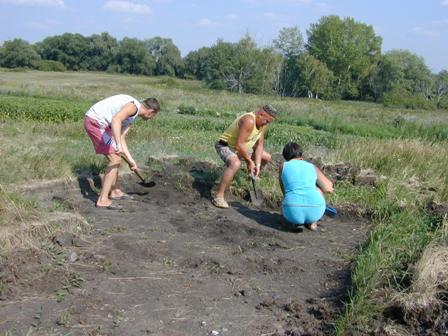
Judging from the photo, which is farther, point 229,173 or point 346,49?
point 346,49

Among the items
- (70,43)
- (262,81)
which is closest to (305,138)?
(262,81)

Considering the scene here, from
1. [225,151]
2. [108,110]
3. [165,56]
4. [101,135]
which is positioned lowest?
[225,151]

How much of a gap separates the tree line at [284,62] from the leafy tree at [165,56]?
131 millimetres

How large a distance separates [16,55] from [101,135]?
63.1 metres

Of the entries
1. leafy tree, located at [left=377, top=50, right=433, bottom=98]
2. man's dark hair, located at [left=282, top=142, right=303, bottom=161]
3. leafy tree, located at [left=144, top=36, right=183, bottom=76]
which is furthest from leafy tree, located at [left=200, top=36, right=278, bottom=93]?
man's dark hair, located at [left=282, top=142, right=303, bottom=161]

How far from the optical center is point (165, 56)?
7388 centimetres

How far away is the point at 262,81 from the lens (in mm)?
53875

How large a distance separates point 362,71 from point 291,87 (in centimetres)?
1046

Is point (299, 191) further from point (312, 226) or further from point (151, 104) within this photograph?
point (151, 104)

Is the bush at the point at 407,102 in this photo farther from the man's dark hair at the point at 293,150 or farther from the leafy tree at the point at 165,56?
the man's dark hair at the point at 293,150

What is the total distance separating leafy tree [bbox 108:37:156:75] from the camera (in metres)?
69.5

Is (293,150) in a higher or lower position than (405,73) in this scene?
lower

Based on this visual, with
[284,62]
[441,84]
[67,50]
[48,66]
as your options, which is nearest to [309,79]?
[284,62]

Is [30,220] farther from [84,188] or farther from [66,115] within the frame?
[66,115]
